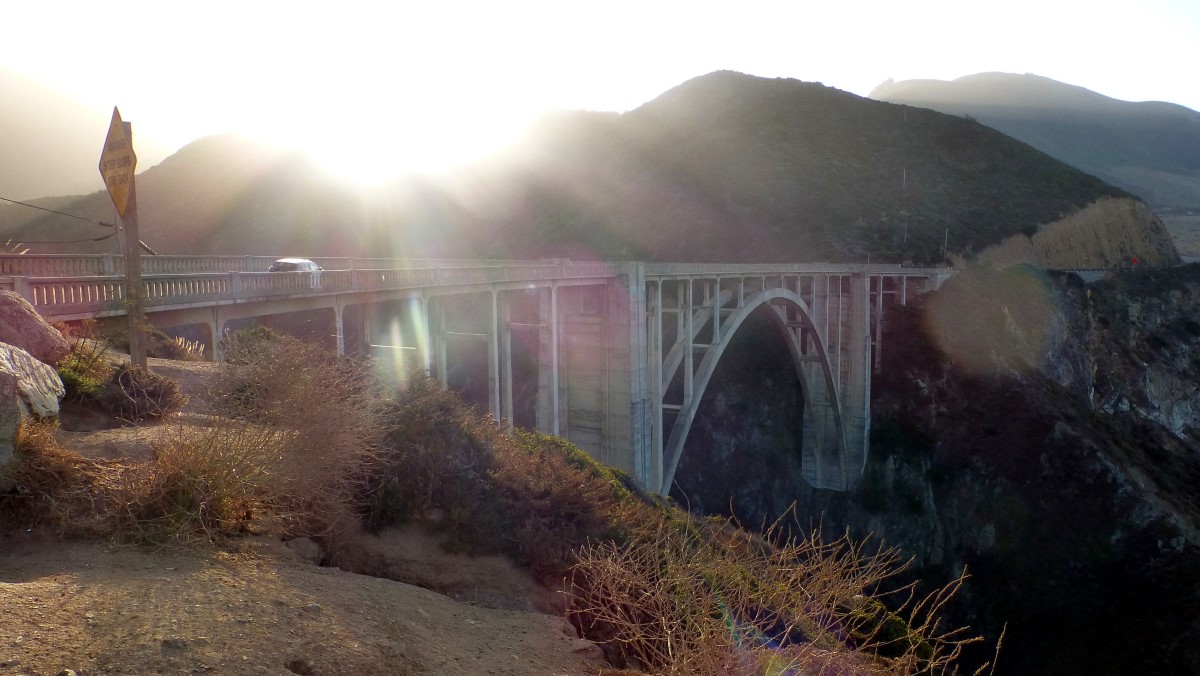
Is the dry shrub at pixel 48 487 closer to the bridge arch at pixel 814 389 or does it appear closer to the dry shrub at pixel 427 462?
the dry shrub at pixel 427 462

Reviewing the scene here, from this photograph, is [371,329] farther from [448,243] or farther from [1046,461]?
[448,243]

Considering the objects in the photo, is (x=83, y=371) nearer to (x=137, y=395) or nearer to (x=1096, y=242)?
(x=137, y=395)

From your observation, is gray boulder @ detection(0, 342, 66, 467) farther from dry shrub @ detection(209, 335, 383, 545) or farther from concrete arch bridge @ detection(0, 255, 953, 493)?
concrete arch bridge @ detection(0, 255, 953, 493)

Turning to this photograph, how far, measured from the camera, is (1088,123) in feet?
547

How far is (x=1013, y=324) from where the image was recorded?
42.9 metres

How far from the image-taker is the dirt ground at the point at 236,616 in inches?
159

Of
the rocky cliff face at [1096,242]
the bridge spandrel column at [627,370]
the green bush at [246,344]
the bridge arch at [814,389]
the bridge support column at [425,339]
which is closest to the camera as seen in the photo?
the green bush at [246,344]

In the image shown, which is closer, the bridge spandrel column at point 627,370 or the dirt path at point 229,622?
the dirt path at point 229,622

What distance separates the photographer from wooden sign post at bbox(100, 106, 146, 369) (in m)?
8.66

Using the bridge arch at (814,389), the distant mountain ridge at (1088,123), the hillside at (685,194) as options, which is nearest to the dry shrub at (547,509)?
the bridge arch at (814,389)

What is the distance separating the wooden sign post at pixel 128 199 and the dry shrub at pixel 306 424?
1.18 m

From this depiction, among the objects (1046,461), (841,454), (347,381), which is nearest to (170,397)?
(347,381)

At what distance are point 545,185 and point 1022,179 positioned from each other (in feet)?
166

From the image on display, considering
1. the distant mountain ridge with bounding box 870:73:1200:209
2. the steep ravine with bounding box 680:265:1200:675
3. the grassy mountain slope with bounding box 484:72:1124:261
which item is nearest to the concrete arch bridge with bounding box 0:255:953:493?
the steep ravine with bounding box 680:265:1200:675
